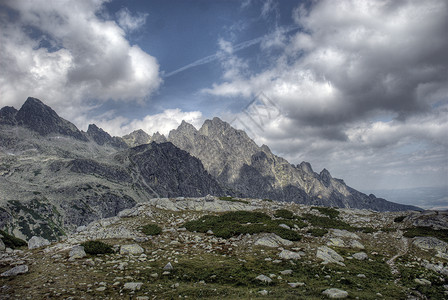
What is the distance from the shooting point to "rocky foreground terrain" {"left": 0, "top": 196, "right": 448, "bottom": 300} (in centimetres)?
1285

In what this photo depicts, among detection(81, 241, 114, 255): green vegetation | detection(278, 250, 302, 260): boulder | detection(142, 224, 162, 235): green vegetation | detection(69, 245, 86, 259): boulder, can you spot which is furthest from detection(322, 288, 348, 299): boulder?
detection(142, 224, 162, 235): green vegetation

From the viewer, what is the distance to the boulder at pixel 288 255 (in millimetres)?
19062

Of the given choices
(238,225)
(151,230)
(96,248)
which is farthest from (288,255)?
(151,230)

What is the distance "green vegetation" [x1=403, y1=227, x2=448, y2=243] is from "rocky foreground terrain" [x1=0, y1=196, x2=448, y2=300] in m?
0.17

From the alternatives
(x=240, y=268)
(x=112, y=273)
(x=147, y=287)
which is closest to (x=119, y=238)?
(x=112, y=273)

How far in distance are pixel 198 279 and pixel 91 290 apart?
616cm

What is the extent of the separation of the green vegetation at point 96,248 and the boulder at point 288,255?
14.8m

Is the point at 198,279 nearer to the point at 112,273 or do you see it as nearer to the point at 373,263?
the point at 112,273

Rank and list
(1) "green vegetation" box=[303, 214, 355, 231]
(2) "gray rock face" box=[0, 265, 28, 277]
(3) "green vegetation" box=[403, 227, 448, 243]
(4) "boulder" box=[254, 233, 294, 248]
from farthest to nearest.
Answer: (1) "green vegetation" box=[303, 214, 355, 231], (3) "green vegetation" box=[403, 227, 448, 243], (4) "boulder" box=[254, 233, 294, 248], (2) "gray rock face" box=[0, 265, 28, 277]

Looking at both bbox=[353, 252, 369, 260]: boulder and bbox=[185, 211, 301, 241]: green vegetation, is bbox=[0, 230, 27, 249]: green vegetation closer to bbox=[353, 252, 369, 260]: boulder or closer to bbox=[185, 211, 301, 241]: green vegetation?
bbox=[185, 211, 301, 241]: green vegetation

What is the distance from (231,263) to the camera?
18.0 metres

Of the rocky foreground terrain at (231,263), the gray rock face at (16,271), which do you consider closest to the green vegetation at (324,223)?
the rocky foreground terrain at (231,263)

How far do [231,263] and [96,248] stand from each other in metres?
11.4

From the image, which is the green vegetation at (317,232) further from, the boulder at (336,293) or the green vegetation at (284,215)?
the boulder at (336,293)
